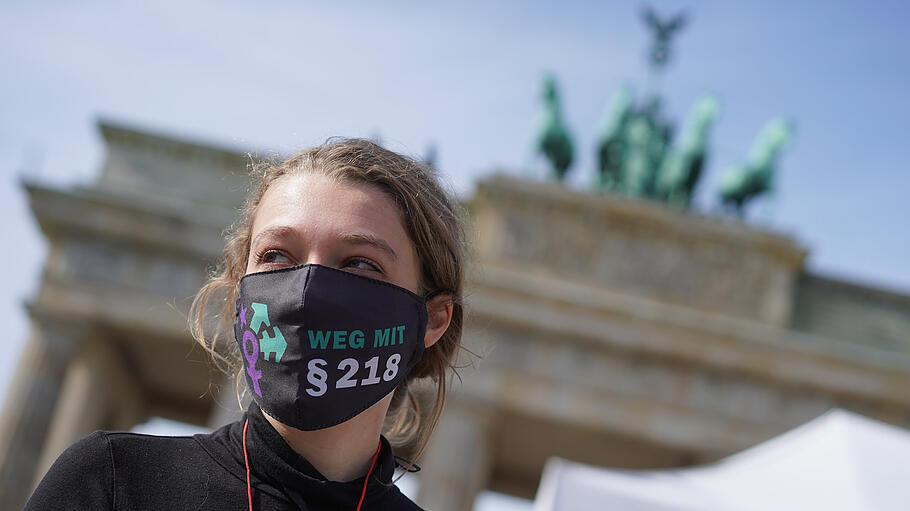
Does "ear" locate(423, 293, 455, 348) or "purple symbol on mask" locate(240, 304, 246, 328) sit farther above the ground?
"ear" locate(423, 293, 455, 348)

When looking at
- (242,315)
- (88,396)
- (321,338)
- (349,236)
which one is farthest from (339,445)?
(88,396)

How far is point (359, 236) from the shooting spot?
2.28 m

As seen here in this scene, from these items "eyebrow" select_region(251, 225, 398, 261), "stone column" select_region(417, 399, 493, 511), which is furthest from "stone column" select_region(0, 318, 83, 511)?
"eyebrow" select_region(251, 225, 398, 261)

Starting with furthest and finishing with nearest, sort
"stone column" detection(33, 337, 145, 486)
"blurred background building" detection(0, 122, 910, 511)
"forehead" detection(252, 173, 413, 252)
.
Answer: "blurred background building" detection(0, 122, 910, 511) → "stone column" detection(33, 337, 145, 486) → "forehead" detection(252, 173, 413, 252)

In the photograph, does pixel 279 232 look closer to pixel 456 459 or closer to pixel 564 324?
pixel 456 459

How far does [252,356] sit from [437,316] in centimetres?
53

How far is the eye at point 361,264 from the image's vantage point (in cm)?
231

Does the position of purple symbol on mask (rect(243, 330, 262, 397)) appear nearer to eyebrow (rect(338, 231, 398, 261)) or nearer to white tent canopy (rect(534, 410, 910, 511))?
eyebrow (rect(338, 231, 398, 261))

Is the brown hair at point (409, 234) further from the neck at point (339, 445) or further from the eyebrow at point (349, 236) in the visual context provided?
the neck at point (339, 445)

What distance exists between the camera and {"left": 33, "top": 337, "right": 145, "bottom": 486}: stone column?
2156 cm

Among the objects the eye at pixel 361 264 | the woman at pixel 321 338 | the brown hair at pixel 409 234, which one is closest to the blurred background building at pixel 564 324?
the brown hair at pixel 409 234

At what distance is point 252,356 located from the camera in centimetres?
235

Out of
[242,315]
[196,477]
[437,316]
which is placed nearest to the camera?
[196,477]

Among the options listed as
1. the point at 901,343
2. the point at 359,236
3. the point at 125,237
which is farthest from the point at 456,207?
the point at 901,343
